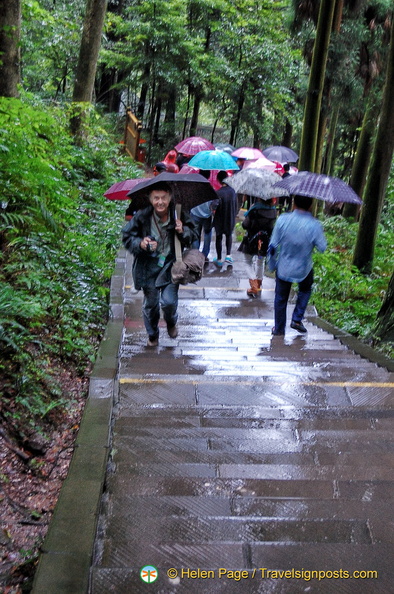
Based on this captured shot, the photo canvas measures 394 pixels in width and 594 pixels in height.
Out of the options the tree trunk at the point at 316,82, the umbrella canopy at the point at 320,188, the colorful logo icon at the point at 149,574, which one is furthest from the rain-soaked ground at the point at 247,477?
the tree trunk at the point at 316,82

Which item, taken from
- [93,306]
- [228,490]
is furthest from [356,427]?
[93,306]

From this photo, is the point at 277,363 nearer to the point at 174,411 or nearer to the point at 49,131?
the point at 174,411

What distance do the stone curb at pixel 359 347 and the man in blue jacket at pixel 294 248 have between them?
0.81 meters

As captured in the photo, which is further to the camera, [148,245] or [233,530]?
[148,245]

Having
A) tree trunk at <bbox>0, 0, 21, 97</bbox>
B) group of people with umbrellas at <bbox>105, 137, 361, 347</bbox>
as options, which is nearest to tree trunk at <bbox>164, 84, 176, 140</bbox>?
tree trunk at <bbox>0, 0, 21, 97</bbox>

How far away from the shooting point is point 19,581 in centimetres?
274

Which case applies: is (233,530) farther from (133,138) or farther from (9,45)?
(133,138)

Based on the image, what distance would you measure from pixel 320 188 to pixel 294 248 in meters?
0.98

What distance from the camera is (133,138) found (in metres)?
23.1

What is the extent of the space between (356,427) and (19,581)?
2420 millimetres

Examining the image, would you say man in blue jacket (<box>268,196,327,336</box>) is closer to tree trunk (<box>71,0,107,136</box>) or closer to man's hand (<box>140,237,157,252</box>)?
man's hand (<box>140,237,157,252</box>)

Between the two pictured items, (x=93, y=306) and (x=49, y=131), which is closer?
(x=93, y=306)

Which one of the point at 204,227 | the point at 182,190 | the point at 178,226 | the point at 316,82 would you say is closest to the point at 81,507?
the point at 178,226

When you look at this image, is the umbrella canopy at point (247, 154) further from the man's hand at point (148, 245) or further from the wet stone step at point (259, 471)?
the wet stone step at point (259, 471)
